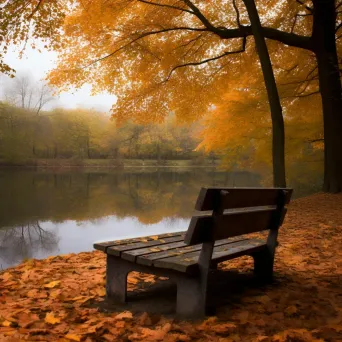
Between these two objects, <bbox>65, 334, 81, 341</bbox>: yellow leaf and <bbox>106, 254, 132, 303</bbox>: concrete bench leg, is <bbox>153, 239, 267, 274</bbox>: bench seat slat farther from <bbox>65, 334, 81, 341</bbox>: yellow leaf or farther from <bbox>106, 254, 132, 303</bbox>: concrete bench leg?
<bbox>65, 334, 81, 341</bbox>: yellow leaf

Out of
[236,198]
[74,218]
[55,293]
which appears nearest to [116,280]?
[55,293]

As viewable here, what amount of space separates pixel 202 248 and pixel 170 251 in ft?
1.46

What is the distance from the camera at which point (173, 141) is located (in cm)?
6462

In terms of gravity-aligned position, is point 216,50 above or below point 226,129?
above

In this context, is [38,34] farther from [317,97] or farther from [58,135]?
[58,135]

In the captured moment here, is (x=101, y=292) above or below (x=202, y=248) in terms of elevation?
below

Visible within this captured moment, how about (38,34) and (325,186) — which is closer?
(38,34)

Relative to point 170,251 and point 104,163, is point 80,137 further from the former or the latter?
point 170,251

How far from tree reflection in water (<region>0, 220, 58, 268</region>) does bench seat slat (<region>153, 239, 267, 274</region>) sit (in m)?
4.81

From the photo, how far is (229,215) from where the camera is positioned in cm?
300

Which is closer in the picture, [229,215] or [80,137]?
[229,215]

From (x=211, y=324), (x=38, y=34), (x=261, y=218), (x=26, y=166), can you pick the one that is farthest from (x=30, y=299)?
(x=26, y=166)

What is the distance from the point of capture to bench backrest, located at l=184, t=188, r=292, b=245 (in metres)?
2.67

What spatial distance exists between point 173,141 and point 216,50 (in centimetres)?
5060
